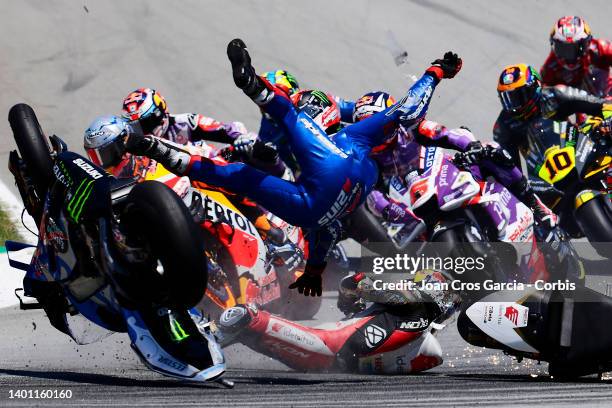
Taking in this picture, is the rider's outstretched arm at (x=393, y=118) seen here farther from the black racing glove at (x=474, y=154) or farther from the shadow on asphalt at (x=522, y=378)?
the black racing glove at (x=474, y=154)

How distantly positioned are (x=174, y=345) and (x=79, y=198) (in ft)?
3.30

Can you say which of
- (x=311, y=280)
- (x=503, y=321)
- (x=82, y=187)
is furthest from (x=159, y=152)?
(x=503, y=321)

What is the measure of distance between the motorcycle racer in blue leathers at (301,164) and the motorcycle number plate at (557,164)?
9.32 ft

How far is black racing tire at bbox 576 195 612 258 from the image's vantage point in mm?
9828

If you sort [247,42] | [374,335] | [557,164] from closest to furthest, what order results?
1. [374,335]
2. [557,164]
3. [247,42]

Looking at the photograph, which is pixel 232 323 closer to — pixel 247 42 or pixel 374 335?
pixel 374 335

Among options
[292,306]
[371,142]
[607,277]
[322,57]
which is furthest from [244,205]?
[322,57]

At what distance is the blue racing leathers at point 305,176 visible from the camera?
7.23 metres

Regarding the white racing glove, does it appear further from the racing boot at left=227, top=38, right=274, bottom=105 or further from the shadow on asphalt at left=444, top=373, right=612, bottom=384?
the shadow on asphalt at left=444, top=373, right=612, bottom=384

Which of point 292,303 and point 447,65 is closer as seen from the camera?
point 447,65

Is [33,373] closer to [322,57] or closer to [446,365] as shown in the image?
[446,365]

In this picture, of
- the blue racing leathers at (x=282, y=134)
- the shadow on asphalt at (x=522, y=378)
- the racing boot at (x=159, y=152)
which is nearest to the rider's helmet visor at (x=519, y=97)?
the blue racing leathers at (x=282, y=134)

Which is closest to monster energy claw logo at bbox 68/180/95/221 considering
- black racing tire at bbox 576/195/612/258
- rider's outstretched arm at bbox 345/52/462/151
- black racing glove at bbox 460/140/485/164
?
rider's outstretched arm at bbox 345/52/462/151

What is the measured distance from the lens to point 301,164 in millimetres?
7398
